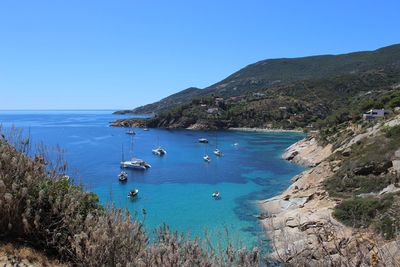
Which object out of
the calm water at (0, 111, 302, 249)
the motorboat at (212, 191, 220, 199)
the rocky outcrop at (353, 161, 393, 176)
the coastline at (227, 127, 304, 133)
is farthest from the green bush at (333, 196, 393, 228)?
A: the coastline at (227, 127, 304, 133)

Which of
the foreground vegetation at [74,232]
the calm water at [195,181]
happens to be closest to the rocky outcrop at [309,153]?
the calm water at [195,181]

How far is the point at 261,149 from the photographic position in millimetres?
86250

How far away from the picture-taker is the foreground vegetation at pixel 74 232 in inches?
193

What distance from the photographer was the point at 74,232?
220 inches

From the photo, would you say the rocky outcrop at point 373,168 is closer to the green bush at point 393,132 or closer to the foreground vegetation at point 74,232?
the green bush at point 393,132

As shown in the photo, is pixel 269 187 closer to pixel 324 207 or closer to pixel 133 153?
pixel 324 207

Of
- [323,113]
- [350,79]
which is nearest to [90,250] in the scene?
[323,113]

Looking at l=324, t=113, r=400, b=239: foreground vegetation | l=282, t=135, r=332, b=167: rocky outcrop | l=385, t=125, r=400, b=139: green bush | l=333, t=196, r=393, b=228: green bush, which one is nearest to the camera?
l=333, t=196, r=393, b=228: green bush

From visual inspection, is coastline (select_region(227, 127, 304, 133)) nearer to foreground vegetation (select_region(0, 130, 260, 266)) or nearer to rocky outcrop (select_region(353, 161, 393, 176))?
rocky outcrop (select_region(353, 161, 393, 176))

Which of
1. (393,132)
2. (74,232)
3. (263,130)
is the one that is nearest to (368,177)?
(393,132)

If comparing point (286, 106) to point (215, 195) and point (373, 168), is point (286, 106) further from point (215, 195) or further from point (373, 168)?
point (373, 168)

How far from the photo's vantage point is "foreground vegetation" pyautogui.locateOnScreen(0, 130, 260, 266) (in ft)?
16.1

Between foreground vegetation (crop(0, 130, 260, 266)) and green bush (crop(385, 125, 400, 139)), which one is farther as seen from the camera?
green bush (crop(385, 125, 400, 139))

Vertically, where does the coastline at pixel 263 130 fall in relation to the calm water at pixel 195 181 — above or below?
above
